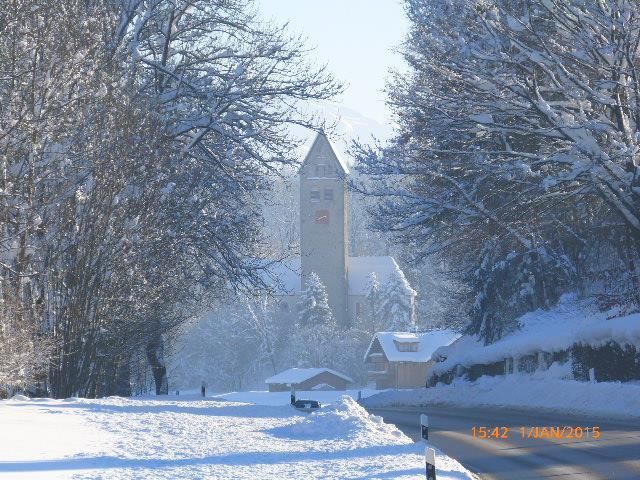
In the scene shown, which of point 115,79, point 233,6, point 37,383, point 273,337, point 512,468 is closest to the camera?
point 512,468

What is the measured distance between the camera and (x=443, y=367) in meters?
37.6

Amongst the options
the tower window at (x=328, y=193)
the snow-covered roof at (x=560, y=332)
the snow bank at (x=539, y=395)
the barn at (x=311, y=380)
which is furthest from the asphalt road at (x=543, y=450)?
the tower window at (x=328, y=193)

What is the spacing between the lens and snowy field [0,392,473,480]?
1078 centimetres

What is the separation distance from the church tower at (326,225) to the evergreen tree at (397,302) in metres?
6.97

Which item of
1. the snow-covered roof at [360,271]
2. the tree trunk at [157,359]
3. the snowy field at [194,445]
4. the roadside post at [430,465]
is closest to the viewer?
the roadside post at [430,465]

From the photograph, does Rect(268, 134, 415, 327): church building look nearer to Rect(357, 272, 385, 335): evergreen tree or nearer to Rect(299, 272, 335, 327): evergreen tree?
Rect(357, 272, 385, 335): evergreen tree

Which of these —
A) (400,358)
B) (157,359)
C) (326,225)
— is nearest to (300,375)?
(400,358)

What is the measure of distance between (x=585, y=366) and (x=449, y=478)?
14.1 metres

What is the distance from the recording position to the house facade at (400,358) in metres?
84.6

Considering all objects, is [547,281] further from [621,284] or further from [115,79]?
[115,79]

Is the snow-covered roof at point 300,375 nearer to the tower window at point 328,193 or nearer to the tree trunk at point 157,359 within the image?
the tower window at point 328,193

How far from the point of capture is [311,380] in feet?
275

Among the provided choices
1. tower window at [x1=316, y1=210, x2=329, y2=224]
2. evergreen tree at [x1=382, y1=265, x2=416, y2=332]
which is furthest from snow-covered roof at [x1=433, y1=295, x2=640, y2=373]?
tower window at [x1=316, y1=210, x2=329, y2=224]

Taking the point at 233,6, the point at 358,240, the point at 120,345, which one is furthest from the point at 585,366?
the point at 358,240
